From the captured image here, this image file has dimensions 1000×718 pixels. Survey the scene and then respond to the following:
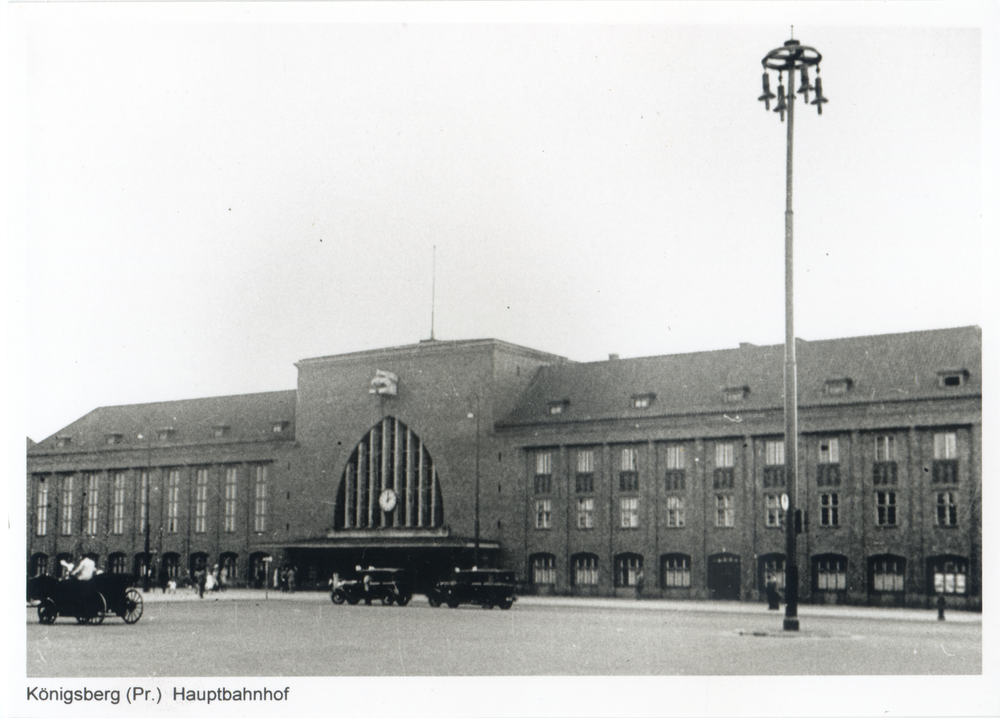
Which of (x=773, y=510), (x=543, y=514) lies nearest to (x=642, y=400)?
(x=543, y=514)

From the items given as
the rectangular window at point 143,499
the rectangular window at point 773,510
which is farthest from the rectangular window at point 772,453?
the rectangular window at point 143,499

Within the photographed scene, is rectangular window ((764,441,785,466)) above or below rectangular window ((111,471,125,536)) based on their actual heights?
above

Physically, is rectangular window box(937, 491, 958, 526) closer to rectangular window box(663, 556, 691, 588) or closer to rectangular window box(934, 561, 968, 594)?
rectangular window box(934, 561, 968, 594)

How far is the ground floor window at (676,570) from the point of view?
49.8 meters

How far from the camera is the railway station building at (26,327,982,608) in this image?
45.4 meters

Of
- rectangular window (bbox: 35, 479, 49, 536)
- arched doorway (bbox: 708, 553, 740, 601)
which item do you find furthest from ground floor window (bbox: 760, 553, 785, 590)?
rectangular window (bbox: 35, 479, 49, 536)

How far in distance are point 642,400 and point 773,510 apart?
7.60m

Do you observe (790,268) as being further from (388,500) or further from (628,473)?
(388,500)

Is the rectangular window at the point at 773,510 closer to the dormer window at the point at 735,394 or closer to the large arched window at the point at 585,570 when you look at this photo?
the dormer window at the point at 735,394

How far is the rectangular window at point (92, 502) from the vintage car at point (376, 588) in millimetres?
29555

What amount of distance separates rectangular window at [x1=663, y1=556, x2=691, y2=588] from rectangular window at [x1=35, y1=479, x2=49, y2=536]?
122 feet

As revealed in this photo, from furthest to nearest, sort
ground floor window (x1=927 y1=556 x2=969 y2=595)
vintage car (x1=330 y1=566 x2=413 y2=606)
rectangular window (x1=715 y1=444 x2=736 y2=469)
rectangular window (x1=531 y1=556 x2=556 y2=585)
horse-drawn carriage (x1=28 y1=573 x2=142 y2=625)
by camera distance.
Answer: rectangular window (x1=531 y1=556 x2=556 y2=585)
rectangular window (x1=715 y1=444 x2=736 y2=469)
ground floor window (x1=927 y1=556 x2=969 y2=595)
vintage car (x1=330 y1=566 x2=413 y2=606)
horse-drawn carriage (x1=28 y1=573 x2=142 y2=625)

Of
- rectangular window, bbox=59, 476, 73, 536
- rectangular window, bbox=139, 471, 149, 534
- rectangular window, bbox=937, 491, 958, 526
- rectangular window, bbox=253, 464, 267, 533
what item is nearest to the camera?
rectangular window, bbox=937, 491, 958, 526
